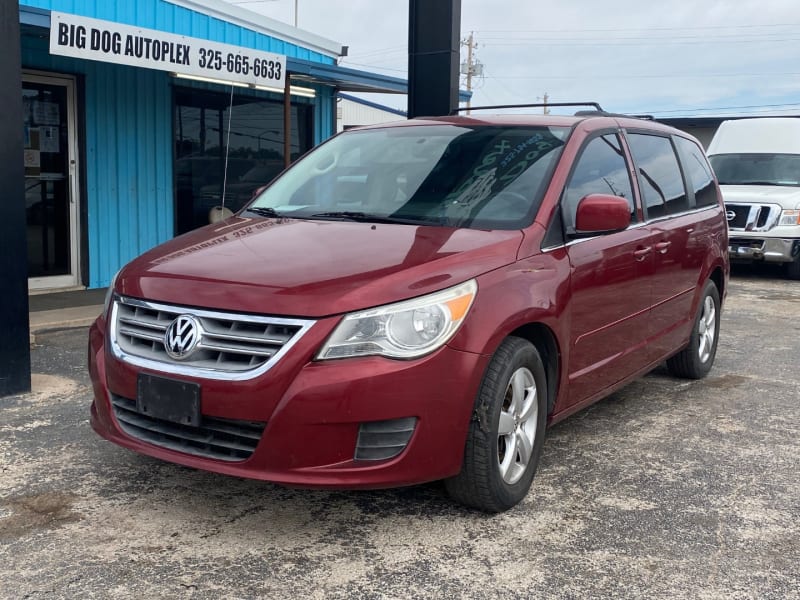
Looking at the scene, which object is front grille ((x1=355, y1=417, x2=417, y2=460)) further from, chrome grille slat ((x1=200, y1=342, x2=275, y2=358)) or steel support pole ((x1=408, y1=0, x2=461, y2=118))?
steel support pole ((x1=408, y1=0, x2=461, y2=118))

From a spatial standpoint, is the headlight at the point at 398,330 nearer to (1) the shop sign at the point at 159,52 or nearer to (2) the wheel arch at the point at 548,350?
(2) the wheel arch at the point at 548,350

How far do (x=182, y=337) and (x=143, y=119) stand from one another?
7.25 meters

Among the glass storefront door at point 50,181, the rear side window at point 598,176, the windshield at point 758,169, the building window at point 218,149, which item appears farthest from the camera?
the windshield at point 758,169

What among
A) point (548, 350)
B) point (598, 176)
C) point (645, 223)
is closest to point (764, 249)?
point (645, 223)

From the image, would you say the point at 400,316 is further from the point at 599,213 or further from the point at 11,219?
the point at 11,219

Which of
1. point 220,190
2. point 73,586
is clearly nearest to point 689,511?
point 73,586

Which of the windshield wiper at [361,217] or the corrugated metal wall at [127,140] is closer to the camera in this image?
the windshield wiper at [361,217]

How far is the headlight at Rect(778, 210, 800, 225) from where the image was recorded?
11797mm

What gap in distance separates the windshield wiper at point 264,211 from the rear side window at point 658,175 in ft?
6.89

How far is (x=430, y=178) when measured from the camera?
4.14 meters

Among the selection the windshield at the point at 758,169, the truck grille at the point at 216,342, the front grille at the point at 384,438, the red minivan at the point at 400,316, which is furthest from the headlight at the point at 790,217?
the truck grille at the point at 216,342

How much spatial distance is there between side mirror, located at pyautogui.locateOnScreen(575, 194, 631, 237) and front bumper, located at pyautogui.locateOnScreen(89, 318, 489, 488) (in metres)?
1.11

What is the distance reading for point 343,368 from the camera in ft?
9.56

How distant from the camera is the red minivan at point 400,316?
116 inches
